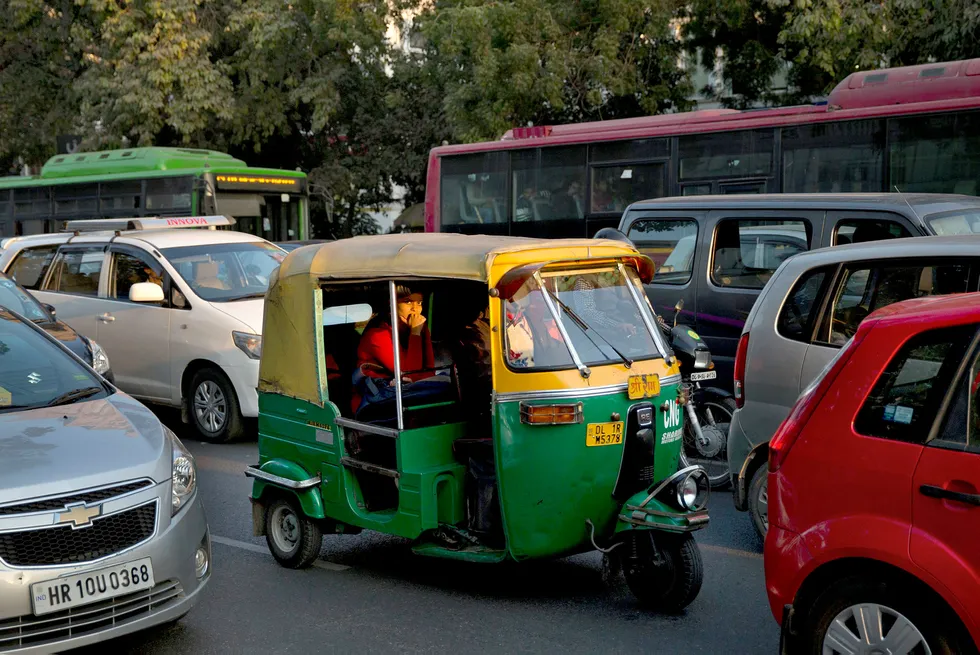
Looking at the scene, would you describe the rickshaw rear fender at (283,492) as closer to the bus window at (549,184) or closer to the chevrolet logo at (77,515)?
the chevrolet logo at (77,515)

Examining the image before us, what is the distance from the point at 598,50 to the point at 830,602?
18.2 metres

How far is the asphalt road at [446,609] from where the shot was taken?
17.9 ft

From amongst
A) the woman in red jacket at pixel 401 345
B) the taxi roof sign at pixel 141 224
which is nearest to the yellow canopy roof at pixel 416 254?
the woman in red jacket at pixel 401 345

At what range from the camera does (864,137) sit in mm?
12570

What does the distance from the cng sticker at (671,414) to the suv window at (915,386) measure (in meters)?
1.79

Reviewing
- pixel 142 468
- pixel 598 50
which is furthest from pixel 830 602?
pixel 598 50

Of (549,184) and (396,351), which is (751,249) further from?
(549,184)

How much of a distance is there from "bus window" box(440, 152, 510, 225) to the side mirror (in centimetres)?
659

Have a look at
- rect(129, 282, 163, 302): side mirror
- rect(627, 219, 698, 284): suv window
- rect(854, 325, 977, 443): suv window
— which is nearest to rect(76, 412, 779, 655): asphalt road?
rect(854, 325, 977, 443): suv window

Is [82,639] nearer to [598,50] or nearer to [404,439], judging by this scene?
[404,439]

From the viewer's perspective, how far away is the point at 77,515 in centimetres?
486

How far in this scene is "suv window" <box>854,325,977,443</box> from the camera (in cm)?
400

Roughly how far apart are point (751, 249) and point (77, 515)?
5.94m

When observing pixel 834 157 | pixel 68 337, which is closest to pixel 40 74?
pixel 68 337
